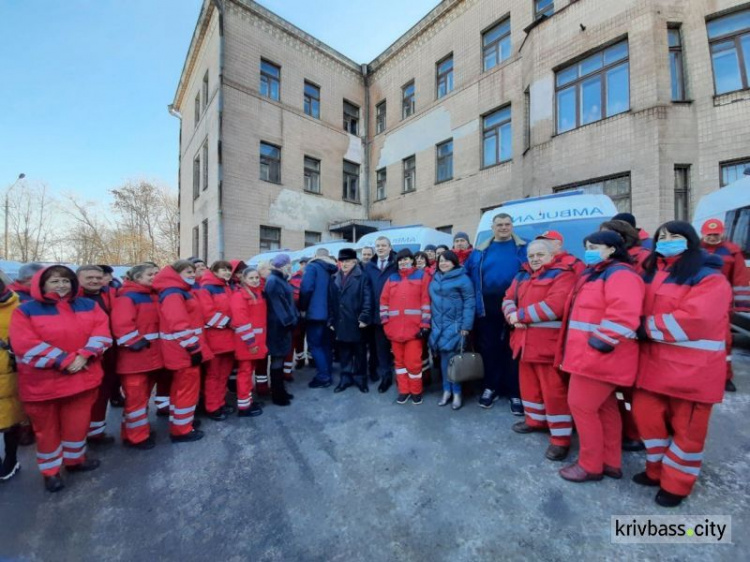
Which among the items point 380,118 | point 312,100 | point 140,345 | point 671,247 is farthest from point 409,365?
point 380,118

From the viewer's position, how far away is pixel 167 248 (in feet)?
111

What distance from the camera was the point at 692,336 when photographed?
6.68ft

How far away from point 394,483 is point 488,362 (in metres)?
1.96

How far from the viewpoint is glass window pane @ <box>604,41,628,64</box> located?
8547 millimetres

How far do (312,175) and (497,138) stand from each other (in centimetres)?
852

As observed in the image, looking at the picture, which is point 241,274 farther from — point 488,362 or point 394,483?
point 488,362

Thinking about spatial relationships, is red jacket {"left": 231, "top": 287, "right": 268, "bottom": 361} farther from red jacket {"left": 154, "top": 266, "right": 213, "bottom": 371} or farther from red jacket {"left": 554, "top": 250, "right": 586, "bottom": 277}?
red jacket {"left": 554, "top": 250, "right": 586, "bottom": 277}

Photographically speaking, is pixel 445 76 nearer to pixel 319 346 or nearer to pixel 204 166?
pixel 204 166

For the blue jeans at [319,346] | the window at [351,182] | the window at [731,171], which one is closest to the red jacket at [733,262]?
the window at [731,171]

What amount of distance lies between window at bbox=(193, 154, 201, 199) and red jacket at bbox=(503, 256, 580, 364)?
16.5 metres

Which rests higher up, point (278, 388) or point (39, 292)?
point (39, 292)

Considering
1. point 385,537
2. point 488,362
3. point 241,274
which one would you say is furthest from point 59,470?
point 488,362

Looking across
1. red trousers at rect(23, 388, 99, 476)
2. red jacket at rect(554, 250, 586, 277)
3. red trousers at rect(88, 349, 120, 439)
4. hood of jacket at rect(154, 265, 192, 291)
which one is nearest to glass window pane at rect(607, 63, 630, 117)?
red jacket at rect(554, 250, 586, 277)

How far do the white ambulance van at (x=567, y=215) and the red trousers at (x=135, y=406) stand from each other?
15.0 ft
